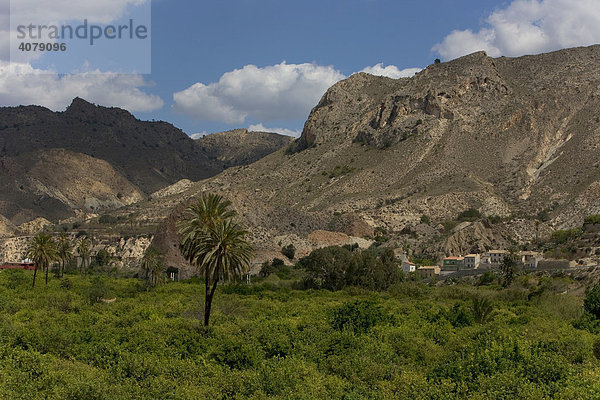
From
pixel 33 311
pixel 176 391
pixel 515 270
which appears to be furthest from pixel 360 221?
pixel 176 391

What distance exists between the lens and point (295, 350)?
3434 centimetres

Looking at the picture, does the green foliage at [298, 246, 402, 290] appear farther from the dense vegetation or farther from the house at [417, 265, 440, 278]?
the dense vegetation

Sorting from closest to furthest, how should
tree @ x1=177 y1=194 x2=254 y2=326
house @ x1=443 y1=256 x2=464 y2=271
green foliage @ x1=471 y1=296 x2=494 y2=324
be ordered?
1. tree @ x1=177 y1=194 x2=254 y2=326
2. green foliage @ x1=471 y1=296 x2=494 y2=324
3. house @ x1=443 y1=256 x2=464 y2=271

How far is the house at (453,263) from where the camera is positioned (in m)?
90.2

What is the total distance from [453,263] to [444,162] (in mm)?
47977

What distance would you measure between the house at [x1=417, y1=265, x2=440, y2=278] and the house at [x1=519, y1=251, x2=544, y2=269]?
1015 centimetres

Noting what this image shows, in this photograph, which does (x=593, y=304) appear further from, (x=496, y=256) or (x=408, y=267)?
(x=496, y=256)

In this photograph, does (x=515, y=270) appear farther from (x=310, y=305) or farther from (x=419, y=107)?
(x=419, y=107)

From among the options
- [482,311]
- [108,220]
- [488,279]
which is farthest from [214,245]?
[108,220]

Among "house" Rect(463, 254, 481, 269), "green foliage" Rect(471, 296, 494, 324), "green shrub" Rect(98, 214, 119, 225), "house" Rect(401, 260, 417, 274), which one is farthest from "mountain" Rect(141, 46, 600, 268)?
"green foliage" Rect(471, 296, 494, 324)

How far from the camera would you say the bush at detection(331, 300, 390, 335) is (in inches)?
1630

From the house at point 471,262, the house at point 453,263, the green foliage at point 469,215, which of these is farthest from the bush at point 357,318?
the green foliage at point 469,215

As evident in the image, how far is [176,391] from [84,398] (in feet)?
9.96

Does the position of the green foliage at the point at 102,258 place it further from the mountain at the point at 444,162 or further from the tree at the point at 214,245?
the tree at the point at 214,245
